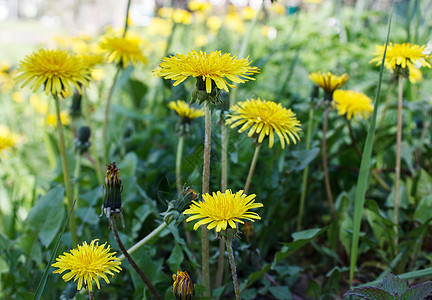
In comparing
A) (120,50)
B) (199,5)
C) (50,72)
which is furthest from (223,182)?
(199,5)

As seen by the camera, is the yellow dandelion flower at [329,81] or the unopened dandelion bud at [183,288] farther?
the yellow dandelion flower at [329,81]

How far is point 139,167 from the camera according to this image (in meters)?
1.66

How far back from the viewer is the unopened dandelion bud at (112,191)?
2.68 ft

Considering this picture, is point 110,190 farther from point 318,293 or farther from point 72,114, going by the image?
point 72,114

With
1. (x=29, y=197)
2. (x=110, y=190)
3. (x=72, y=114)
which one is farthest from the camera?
(x=29, y=197)

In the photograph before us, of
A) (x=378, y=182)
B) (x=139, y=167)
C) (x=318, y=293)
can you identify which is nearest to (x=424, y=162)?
(x=378, y=182)

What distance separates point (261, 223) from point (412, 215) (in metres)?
0.51

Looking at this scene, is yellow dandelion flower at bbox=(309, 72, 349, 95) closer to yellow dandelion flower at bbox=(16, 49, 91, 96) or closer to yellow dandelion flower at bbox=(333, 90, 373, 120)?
yellow dandelion flower at bbox=(333, 90, 373, 120)

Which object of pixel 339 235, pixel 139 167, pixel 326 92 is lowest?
pixel 339 235

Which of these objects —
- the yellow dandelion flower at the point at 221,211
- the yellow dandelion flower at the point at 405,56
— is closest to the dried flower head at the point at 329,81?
the yellow dandelion flower at the point at 405,56

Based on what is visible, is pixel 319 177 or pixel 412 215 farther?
pixel 319 177

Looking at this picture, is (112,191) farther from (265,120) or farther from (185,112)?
(185,112)

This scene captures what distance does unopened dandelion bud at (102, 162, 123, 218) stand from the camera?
818 millimetres

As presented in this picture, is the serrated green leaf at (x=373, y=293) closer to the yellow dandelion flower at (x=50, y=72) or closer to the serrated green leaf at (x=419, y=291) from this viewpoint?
the serrated green leaf at (x=419, y=291)
